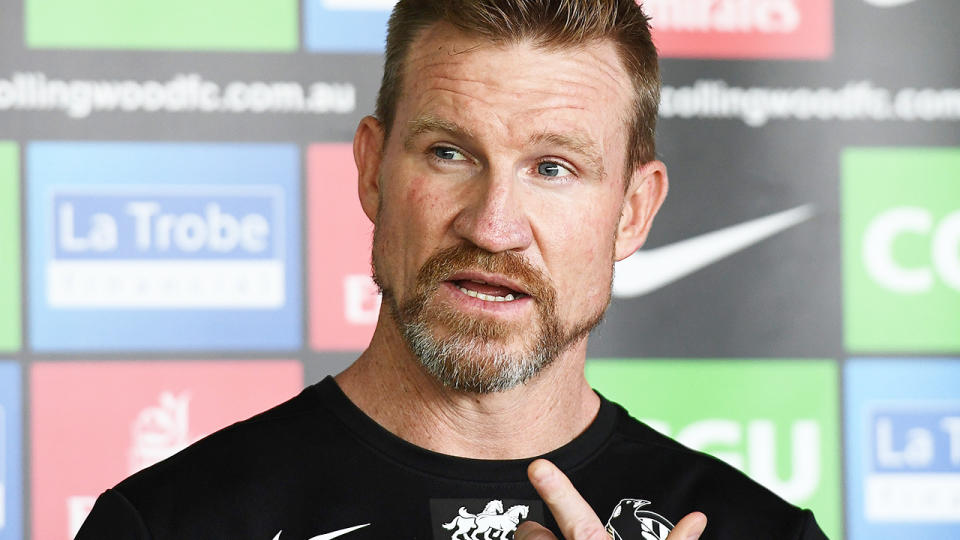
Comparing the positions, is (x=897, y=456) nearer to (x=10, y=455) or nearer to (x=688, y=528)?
(x=688, y=528)

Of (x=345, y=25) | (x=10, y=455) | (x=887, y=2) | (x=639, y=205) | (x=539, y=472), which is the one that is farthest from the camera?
A: (x=887, y=2)

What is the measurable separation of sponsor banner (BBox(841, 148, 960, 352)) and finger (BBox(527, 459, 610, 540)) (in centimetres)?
132

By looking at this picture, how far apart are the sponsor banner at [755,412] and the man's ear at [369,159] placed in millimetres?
900

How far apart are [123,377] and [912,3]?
5.22 feet

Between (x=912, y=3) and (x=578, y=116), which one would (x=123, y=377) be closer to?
(x=578, y=116)

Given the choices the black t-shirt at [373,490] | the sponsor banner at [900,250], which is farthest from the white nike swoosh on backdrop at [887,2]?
the black t-shirt at [373,490]

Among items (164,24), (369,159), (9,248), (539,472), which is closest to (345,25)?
(164,24)

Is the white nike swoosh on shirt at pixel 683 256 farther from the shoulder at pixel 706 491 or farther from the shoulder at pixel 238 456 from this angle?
the shoulder at pixel 238 456

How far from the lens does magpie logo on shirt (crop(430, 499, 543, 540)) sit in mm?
1154

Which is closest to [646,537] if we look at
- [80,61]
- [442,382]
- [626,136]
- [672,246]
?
[442,382]

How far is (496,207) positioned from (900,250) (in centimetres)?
127

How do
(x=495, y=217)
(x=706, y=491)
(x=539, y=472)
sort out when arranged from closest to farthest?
(x=539, y=472)
(x=495, y=217)
(x=706, y=491)

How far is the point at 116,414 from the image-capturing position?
79.4 inches

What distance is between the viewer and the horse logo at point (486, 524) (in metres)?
1.16
